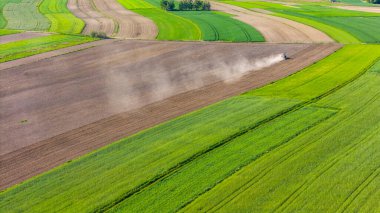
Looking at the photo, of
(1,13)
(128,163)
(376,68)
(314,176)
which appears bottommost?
(1,13)

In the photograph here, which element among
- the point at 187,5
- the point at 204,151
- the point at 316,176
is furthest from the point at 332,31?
the point at 316,176

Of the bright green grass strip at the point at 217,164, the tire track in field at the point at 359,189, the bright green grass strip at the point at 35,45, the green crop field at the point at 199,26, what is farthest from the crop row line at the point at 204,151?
the bright green grass strip at the point at 35,45

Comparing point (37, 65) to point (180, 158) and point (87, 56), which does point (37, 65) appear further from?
point (180, 158)

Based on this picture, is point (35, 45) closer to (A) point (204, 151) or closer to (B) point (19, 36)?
(B) point (19, 36)

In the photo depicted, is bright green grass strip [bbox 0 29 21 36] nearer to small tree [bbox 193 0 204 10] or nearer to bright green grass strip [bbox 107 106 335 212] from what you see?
small tree [bbox 193 0 204 10]

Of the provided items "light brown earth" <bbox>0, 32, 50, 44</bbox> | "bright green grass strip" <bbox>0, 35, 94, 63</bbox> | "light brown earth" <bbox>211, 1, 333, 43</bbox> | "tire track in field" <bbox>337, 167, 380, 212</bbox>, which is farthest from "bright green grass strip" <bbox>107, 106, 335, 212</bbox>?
"light brown earth" <bbox>0, 32, 50, 44</bbox>

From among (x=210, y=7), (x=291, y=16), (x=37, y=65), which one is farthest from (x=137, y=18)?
(x=37, y=65)
